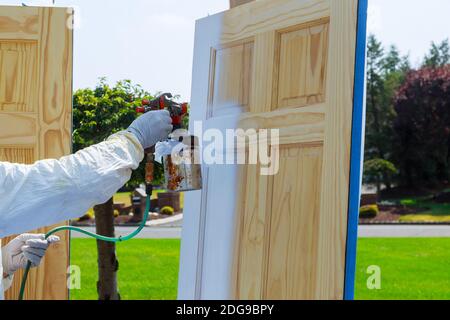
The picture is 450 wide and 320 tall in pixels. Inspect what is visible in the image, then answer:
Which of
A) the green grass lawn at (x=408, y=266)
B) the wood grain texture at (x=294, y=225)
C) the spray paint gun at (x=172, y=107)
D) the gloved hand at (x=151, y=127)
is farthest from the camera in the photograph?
the green grass lawn at (x=408, y=266)

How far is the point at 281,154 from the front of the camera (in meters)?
2.44

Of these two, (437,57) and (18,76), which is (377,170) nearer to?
(437,57)

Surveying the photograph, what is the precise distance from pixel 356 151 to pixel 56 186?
3.23 ft

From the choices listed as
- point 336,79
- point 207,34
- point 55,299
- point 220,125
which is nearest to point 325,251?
point 336,79

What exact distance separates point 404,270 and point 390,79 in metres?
15.5

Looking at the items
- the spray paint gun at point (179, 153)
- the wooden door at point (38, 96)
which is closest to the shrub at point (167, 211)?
the wooden door at point (38, 96)

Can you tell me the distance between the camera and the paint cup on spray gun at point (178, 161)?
2.56m

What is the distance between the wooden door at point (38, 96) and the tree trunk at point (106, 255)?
1945 millimetres

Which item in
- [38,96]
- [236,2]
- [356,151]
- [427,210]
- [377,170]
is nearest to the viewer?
[356,151]

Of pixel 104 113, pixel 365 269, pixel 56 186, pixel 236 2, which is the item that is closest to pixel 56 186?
pixel 56 186

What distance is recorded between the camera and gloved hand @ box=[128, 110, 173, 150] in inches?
94.9

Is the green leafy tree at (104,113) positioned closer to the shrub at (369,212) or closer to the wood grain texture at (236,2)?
the wood grain texture at (236,2)

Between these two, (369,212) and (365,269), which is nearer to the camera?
(365,269)
